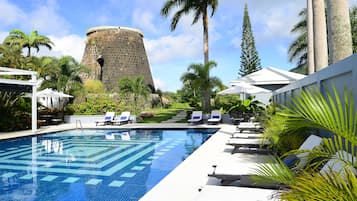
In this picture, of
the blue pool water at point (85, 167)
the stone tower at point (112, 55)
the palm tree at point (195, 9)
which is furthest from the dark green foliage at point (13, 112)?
the stone tower at point (112, 55)

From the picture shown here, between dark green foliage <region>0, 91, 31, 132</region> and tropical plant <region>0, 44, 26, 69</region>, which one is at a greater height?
tropical plant <region>0, 44, 26, 69</region>

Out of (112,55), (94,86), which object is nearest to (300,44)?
(94,86)

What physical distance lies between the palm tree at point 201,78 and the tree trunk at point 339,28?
11503mm

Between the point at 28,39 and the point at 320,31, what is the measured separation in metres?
24.0

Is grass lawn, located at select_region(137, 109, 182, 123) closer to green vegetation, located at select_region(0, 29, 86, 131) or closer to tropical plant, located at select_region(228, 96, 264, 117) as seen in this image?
green vegetation, located at select_region(0, 29, 86, 131)

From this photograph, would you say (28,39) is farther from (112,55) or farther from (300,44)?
(300,44)

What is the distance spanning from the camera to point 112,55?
112 feet

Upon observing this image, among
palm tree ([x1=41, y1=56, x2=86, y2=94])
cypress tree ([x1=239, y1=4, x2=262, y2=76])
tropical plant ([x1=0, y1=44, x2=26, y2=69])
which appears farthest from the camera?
cypress tree ([x1=239, y1=4, x2=262, y2=76])

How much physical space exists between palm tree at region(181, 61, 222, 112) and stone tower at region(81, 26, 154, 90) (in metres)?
18.0

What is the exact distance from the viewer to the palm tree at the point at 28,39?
78.0 feet

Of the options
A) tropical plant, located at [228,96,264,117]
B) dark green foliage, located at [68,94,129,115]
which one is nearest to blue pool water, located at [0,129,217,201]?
tropical plant, located at [228,96,264,117]

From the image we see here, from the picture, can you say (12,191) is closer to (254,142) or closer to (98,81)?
(254,142)

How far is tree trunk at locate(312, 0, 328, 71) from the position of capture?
291 inches

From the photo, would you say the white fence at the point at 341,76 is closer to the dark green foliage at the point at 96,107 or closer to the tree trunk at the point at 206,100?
the tree trunk at the point at 206,100
